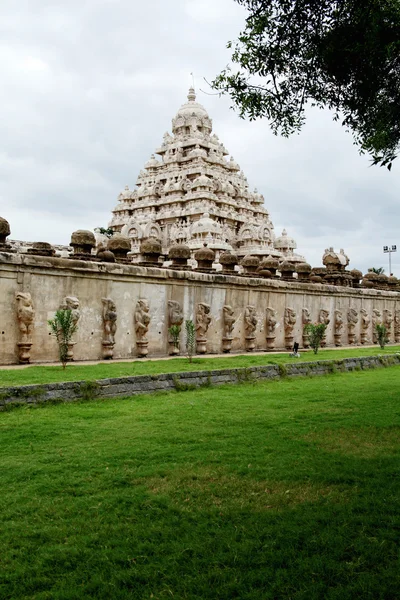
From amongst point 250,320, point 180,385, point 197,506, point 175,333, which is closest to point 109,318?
point 175,333

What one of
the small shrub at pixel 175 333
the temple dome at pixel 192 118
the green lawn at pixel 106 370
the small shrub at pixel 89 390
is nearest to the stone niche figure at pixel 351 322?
the small shrub at pixel 175 333

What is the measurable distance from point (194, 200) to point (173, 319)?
97.0 feet

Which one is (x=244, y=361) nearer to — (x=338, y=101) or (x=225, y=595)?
(x=338, y=101)

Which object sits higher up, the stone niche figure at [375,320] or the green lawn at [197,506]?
the stone niche figure at [375,320]

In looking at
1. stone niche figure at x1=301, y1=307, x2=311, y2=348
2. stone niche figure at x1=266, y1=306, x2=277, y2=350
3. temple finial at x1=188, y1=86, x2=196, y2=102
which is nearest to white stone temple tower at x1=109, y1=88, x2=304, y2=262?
temple finial at x1=188, y1=86, x2=196, y2=102

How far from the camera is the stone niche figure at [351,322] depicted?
22.2 metres

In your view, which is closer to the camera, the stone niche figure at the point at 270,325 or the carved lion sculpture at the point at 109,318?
the carved lion sculpture at the point at 109,318

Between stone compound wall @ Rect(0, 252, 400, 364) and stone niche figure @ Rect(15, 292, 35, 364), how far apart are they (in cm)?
2

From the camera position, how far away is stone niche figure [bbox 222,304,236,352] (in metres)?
15.6

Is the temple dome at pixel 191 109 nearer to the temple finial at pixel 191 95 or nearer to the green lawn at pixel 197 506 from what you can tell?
the temple finial at pixel 191 95

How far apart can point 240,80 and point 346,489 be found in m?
5.53

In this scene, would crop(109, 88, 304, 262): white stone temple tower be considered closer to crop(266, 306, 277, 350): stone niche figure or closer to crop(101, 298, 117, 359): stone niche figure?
crop(266, 306, 277, 350): stone niche figure

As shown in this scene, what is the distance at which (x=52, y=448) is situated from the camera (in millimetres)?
5695

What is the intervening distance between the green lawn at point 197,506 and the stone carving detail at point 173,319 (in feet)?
20.9
